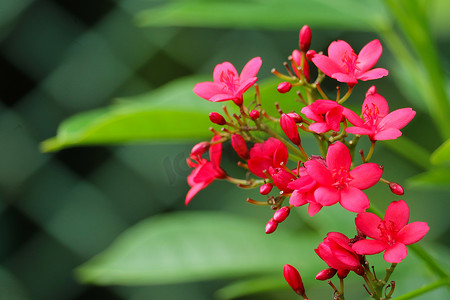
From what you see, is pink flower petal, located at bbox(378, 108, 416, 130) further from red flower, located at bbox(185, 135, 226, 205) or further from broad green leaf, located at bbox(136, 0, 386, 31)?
broad green leaf, located at bbox(136, 0, 386, 31)

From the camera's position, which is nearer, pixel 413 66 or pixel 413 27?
pixel 413 27

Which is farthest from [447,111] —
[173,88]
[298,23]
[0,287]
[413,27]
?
[0,287]

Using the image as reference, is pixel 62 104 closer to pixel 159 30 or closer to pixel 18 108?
pixel 18 108

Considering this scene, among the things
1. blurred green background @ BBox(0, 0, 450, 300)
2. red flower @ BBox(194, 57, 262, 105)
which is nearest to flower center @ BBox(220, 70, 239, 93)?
red flower @ BBox(194, 57, 262, 105)

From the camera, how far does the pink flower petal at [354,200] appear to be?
509 millimetres

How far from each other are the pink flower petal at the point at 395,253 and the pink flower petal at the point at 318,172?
0.08m

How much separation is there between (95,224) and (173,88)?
1.19 metres

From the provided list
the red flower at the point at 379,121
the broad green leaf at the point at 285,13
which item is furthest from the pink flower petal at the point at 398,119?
the broad green leaf at the point at 285,13

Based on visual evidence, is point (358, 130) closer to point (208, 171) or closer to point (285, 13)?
point (208, 171)

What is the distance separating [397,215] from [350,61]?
6.5 inches

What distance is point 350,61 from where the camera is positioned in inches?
24.1

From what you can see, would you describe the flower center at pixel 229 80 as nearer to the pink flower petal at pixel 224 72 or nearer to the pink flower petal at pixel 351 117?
the pink flower petal at pixel 224 72

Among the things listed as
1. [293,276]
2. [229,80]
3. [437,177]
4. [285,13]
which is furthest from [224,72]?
[285,13]

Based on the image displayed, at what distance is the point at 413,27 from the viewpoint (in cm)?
93
